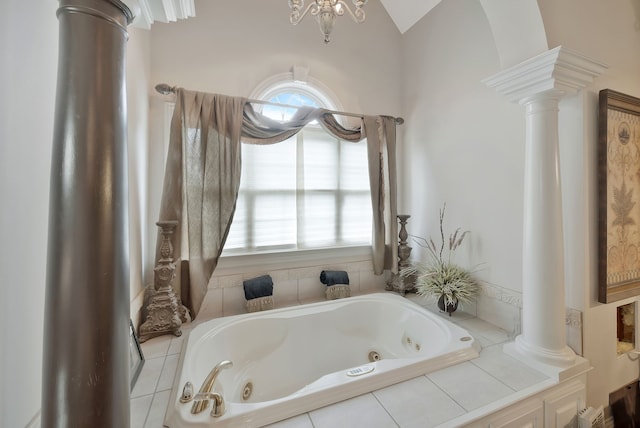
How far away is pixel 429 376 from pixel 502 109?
1.77 meters

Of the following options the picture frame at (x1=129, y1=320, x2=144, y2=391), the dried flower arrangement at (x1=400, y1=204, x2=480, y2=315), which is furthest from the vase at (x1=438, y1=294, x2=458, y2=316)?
the picture frame at (x1=129, y1=320, x2=144, y2=391)

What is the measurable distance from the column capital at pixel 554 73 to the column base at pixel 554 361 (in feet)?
4.41

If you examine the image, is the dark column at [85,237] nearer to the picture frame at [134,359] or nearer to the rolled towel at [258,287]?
the picture frame at [134,359]

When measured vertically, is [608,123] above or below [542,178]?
above

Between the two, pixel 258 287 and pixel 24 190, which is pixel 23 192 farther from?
pixel 258 287

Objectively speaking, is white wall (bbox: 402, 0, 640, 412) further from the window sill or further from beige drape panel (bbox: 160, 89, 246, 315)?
beige drape panel (bbox: 160, 89, 246, 315)

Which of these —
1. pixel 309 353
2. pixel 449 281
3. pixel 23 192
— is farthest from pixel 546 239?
pixel 23 192

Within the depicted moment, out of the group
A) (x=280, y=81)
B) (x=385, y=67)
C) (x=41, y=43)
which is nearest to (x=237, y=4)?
(x=280, y=81)

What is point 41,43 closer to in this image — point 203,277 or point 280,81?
point 203,277

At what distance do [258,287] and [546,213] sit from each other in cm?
191

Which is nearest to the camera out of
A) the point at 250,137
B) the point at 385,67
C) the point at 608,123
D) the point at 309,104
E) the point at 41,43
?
the point at 41,43

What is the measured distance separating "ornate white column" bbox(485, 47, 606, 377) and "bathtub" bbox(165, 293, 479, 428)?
0.35m

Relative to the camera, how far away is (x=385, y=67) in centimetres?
276

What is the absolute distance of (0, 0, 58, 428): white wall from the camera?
0.63 metres
